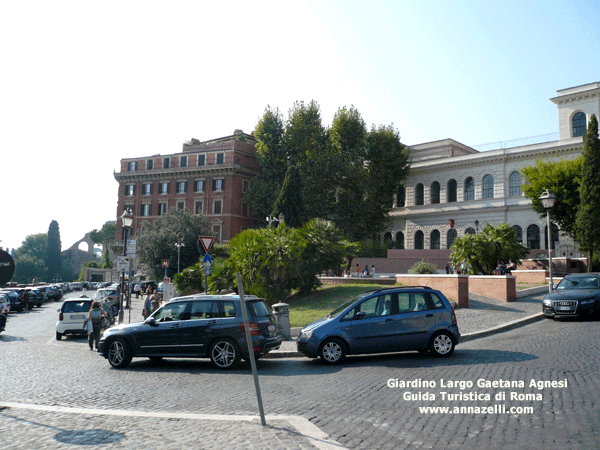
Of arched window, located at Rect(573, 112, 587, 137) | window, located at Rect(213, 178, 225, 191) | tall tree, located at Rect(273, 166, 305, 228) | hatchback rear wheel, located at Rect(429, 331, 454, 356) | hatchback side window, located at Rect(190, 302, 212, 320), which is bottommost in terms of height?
hatchback rear wheel, located at Rect(429, 331, 454, 356)

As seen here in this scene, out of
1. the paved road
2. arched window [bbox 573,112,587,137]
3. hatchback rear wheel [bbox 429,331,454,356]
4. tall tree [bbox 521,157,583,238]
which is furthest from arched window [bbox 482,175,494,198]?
hatchback rear wheel [bbox 429,331,454,356]

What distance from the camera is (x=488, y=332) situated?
1504cm

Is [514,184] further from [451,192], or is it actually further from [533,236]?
[451,192]

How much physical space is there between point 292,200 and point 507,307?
Answer: 84.2 feet

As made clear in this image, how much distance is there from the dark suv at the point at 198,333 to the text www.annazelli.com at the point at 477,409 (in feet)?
16.2

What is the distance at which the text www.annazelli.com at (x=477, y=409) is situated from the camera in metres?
6.62

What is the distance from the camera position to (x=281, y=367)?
1141 cm

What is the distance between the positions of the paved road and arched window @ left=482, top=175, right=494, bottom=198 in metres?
41.8

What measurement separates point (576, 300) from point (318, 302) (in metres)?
10.5

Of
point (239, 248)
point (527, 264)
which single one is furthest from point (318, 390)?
point (527, 264)

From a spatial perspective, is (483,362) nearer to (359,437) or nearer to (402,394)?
(402,394)

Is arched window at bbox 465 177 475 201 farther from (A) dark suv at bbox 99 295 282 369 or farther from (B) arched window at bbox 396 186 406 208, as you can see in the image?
(A) dark suv at bbox 99 295 282 369

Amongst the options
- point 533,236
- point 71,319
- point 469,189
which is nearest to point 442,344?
point 71,319

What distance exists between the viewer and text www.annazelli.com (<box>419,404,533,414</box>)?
6.62m
